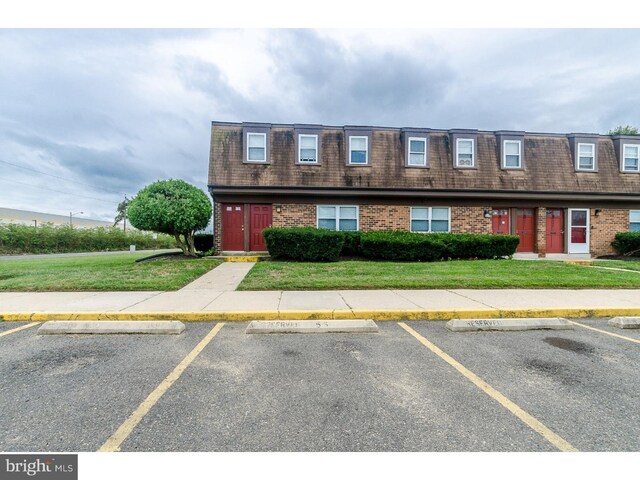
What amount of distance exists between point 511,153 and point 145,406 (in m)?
17.7

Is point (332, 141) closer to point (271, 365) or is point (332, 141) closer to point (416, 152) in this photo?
point (416, 152)

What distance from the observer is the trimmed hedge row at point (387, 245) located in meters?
11.0

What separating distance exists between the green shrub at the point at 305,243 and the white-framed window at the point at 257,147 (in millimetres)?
4602

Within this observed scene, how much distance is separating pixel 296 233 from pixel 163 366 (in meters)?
7.86

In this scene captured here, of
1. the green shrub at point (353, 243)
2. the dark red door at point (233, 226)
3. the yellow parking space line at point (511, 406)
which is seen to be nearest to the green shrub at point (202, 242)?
the dark red door at point (233, 226)

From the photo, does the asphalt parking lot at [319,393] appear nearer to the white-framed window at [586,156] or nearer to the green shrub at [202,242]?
the green shrub at [202,242]

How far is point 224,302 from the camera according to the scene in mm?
5863

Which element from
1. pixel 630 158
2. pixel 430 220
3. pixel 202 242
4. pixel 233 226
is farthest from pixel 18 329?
pixel 630 158

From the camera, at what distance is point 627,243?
1412cm

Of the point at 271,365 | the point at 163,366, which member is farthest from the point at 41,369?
the point at 271,365

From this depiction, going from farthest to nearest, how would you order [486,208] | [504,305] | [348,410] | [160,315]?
[486,208]
[504,305]
[160,315]
[348,410]

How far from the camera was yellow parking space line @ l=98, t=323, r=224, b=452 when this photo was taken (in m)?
2.14

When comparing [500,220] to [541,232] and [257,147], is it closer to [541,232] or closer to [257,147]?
[541,232]

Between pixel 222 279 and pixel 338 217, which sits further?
pixel 338 217
